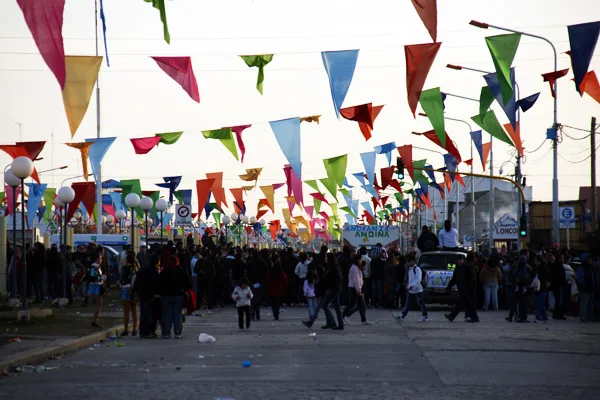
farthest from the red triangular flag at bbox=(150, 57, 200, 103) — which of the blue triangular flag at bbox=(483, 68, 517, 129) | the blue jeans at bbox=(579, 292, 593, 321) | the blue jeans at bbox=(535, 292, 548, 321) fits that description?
the blue jeans at bbox=(579, 292, 593, 321)

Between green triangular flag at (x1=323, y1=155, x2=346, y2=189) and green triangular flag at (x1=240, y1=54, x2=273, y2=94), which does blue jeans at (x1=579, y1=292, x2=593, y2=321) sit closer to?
green triangular flag at (x1=240, y1=54, x2=273, y2=94)

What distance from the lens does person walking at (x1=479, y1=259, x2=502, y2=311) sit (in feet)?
108

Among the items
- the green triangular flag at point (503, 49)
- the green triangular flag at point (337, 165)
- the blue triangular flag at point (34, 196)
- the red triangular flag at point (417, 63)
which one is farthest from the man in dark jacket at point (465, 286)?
the blue triangular flag at point (34, 196)

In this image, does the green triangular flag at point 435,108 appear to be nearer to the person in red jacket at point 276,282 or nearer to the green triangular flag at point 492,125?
the green triangular flag at point 492,125

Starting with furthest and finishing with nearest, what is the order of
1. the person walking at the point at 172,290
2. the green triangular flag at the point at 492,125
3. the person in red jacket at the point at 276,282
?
the green triangular flag at the point at 492,125 → the person in red jacket at the point at 276,282 → the person walking at the point at 172,290

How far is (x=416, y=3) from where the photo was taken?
60.1ft

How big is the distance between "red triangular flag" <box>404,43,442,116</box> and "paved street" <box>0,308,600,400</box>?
16.7ft

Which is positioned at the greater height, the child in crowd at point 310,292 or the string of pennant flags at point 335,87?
the string of pennant flags at point 335,87

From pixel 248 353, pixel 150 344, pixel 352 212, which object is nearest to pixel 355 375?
pixel 248 353

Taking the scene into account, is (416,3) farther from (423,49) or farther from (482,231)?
(482,231)

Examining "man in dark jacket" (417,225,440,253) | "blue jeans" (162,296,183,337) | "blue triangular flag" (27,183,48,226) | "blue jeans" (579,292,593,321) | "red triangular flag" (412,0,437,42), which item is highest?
"red triangular flag" (412,0,437,42)

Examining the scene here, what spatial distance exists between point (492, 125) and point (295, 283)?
10282 mm

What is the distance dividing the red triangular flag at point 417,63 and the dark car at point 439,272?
36.5ft

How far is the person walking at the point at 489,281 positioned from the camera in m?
32.9
